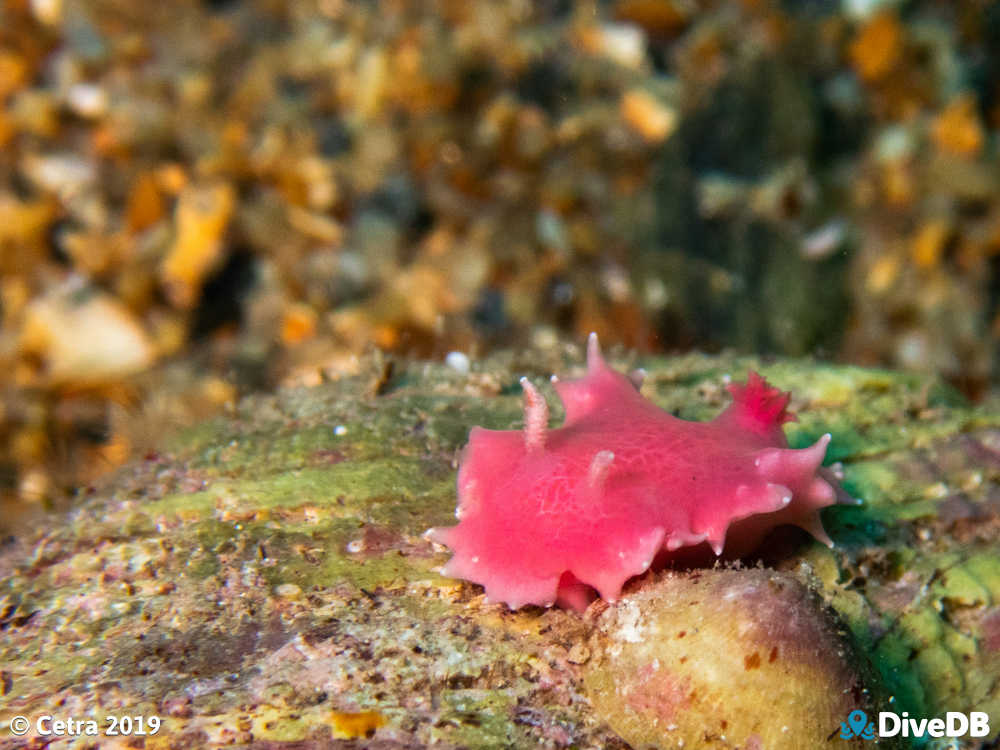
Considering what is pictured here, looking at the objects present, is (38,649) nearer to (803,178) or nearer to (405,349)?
(405,349)

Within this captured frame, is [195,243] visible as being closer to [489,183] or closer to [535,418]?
[489,183]

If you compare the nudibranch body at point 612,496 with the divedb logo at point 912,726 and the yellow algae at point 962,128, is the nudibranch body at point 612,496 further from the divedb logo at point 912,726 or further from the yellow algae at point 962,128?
the yellow algae at point 962,128

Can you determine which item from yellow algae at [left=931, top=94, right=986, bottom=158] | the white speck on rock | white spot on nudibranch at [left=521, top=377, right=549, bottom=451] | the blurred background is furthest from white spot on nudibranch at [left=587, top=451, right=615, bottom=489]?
yellow algae at [left=931, top=94, right=986, bottom=158]

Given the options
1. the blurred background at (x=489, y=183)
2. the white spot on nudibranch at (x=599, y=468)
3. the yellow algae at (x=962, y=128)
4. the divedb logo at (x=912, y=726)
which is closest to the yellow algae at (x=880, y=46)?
the blurred background at (x=489, y=183)

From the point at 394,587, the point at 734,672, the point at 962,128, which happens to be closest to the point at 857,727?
the point at 734,672

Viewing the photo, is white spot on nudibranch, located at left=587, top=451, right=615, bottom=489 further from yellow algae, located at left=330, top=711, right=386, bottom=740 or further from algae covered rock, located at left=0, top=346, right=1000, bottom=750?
yellow algae, located at left=330, top=711, right=386, bottom=740

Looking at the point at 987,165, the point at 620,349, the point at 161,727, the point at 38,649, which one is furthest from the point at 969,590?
the point at 987,165

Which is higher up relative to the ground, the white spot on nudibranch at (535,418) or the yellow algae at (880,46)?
→ the yellow algae at (880,46)
